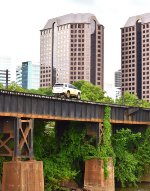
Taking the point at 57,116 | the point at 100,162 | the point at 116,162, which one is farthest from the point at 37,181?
the point at 116,162

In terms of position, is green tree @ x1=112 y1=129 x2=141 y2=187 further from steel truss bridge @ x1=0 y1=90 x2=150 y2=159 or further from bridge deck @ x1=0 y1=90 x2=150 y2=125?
steel truss bridge @ x1=0 y1=90 x2=150 y2=159

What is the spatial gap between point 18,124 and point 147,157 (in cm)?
2512

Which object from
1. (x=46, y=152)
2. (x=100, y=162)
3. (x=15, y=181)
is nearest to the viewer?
(x=15, y=181)

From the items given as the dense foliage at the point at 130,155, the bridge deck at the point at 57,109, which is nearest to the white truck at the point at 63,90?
the bridge deck at the point at 57,109

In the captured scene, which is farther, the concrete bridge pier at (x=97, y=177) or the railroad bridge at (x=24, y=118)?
the concrete bridge pier at (x=97, y=177)

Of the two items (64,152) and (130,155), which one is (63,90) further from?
(130,155)

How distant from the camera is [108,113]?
47.1m

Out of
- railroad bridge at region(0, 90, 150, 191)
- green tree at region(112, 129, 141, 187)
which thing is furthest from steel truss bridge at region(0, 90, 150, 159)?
green tree at region(112, 129, 141, 187)

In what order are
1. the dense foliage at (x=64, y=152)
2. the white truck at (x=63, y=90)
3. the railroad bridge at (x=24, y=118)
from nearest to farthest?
the railroad bridge at (x=24, y=118)
the dense foliage at (x=64, y=152)
the white truck at (x=63, y=90)

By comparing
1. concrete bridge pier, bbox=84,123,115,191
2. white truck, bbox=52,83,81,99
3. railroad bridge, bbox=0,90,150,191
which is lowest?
concrete bridge pier, bbox=84,123,115,191

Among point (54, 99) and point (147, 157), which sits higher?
point (54, 99)

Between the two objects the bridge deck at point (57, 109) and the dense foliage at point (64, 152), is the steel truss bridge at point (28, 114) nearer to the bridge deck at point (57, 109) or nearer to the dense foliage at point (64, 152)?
the bridge deck at point (57, 109)

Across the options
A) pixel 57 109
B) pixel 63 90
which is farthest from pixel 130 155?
pixel 57 109

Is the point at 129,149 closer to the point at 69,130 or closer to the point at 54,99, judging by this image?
the point at 69,130
